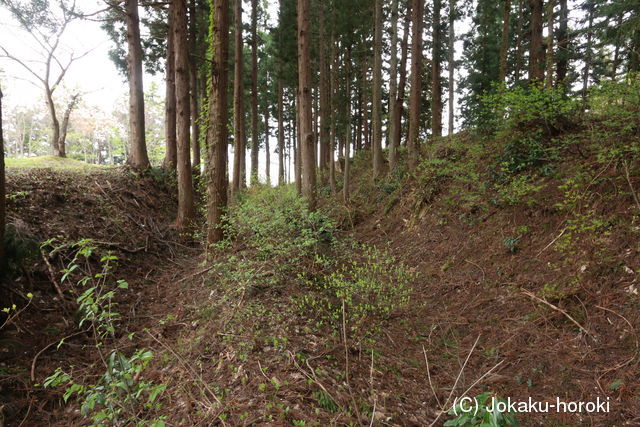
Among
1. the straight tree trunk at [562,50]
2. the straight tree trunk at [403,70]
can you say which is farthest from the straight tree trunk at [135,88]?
the straight tree trunk at [562,50]

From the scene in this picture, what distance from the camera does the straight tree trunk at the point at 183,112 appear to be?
6.70 metres

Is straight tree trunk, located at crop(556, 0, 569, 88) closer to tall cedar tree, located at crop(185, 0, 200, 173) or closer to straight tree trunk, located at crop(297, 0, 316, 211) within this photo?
straight tree trunk, located at crop(297, 0, 316, 211)

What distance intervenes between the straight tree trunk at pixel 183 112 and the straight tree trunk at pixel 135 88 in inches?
104

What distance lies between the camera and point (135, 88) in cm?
909

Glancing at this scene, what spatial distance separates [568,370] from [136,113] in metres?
11.5

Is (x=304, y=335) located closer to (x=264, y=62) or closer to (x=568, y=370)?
(x=568, y=370)

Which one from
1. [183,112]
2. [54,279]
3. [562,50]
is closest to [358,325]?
[54,279]

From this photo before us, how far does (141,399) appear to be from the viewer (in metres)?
2.78

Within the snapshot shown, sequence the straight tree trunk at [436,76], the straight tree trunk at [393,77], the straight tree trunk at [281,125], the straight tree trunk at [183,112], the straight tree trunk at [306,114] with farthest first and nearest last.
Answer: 1. the straight tree trunk at [281,125]
2. the straight tree trunk at [436,76]
3. the straight tree trunk at [393,77]
4. the straight tree trunk at [306,114]
5. the straight tree trunk at [183,112]

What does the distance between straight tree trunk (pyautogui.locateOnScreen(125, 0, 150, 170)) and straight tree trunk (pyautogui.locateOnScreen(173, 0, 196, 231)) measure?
263 centimetres

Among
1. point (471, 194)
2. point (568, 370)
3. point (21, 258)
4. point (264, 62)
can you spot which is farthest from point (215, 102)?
point (264, 62)

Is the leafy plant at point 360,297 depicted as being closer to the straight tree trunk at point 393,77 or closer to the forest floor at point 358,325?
the forest floor at point 358,325

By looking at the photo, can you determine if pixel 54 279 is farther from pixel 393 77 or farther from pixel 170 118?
pixel 393 77

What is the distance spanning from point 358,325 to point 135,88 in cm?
953
